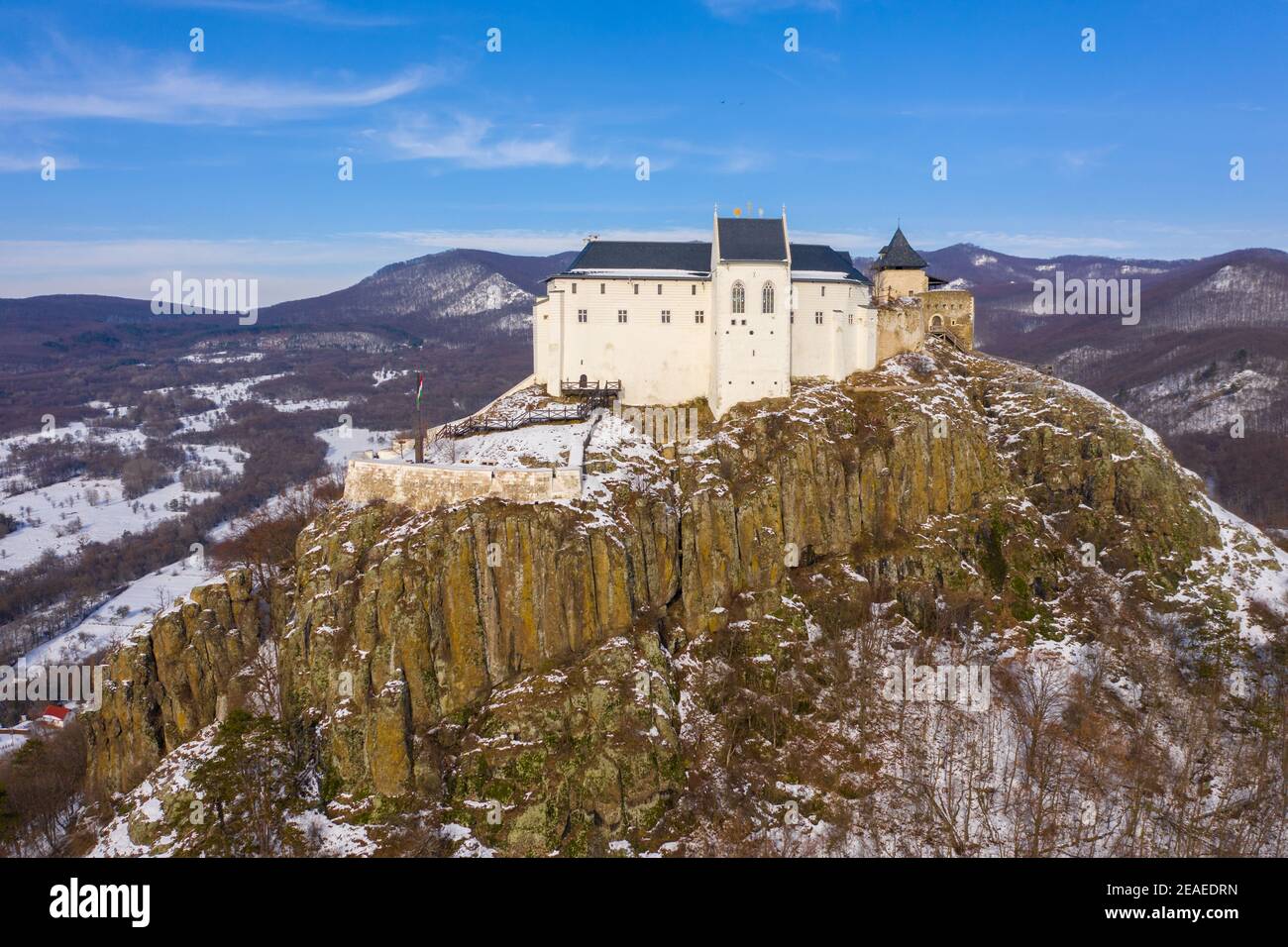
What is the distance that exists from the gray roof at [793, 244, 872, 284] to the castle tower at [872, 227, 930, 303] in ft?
18.9

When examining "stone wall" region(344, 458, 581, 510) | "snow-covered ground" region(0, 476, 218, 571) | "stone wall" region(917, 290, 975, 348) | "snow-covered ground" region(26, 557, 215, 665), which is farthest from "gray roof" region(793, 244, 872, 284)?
"snow-covered ground" region(0, 476, 218, 571)

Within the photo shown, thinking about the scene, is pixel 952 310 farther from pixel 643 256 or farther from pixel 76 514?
pixel 76 514

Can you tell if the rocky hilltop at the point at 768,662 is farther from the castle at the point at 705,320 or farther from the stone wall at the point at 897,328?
the stone wall at the point at 897,328

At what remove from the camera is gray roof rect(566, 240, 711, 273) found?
215ft

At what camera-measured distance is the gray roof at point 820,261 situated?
2687 inches

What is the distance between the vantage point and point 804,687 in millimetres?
52000

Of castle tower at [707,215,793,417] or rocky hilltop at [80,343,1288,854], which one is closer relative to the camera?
rocky hilltop at [80,343,1288,854]

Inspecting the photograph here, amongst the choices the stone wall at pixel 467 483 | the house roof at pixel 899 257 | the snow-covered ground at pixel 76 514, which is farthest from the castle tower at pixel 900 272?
the snow-covered ground at pixel 76 514

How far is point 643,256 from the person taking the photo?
66500 millimetres

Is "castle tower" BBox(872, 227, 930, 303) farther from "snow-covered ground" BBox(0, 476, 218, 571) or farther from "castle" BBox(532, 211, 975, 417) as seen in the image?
"snow-covered ground" BBox(0, 476, 218, 571)

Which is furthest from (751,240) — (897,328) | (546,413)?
(546,413)

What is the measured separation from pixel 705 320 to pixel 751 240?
703 centimetres

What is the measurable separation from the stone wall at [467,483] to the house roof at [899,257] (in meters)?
39.8
